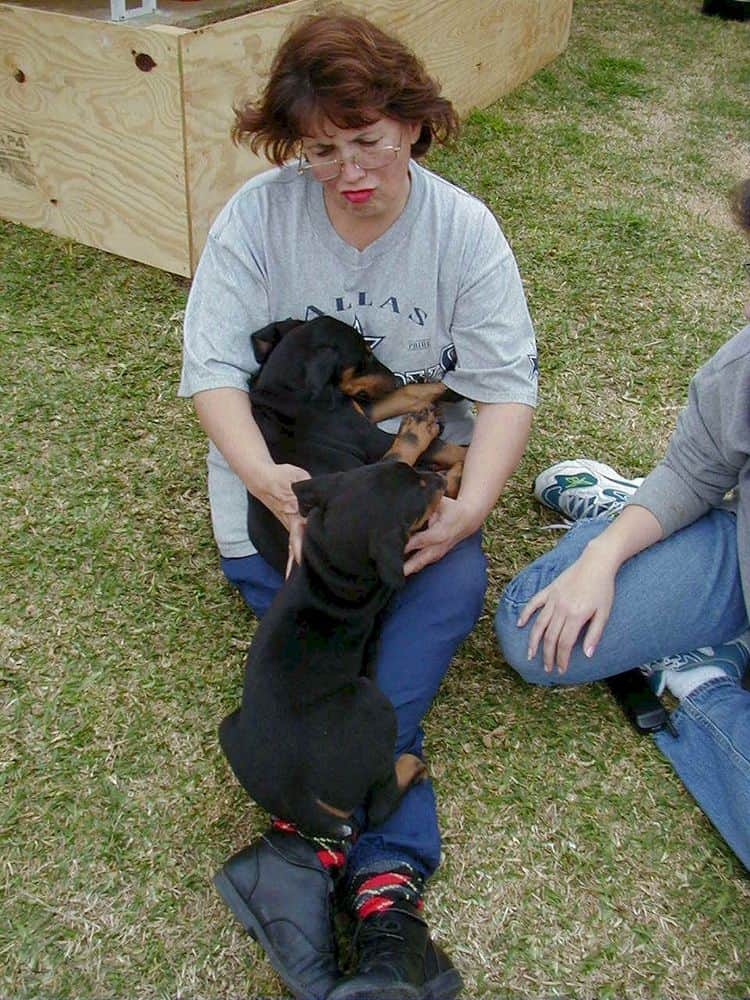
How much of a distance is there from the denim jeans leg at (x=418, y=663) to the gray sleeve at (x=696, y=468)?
440 millimetres

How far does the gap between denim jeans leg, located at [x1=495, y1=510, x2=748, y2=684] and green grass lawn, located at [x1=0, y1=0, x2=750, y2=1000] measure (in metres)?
0.17

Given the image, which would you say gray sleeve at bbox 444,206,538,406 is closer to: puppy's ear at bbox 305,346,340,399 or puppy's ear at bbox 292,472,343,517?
puppy's ear at bbox 305,346,340,399

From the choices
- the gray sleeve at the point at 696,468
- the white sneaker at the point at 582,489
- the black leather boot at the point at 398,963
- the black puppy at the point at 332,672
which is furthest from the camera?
the white sneaker at the point at 582,489

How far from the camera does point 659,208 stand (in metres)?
4.68

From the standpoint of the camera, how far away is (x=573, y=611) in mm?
2115

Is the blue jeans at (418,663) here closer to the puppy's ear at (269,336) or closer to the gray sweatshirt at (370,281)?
the gray sweatshirt at (370,281)

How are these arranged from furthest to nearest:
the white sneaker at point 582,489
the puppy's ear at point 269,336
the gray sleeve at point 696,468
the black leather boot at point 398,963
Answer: the white sneaker at point 582,489
the puppy's ear at point 269,336
the gray sleeve at point 696,468
the black leather boot at point 398,963

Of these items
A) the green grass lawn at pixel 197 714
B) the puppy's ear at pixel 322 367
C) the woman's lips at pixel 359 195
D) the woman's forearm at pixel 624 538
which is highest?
the woman's lips at pixel 359 195

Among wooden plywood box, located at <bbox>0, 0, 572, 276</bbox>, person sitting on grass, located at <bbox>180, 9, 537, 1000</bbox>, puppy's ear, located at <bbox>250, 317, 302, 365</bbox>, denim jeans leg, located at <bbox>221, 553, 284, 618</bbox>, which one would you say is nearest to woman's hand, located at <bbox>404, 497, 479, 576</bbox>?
person sitting on grass, located at <bbox>180, 9, 537, 1000</bbox>

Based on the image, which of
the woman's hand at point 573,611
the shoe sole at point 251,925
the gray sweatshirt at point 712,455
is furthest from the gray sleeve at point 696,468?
the shoe sole at point 251,925

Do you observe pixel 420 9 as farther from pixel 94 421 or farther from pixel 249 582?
pixel 249 582

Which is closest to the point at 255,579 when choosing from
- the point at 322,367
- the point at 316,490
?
the point at 316,490

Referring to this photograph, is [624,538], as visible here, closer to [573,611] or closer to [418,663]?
[573,611]

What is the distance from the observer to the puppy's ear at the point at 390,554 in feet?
6.20
